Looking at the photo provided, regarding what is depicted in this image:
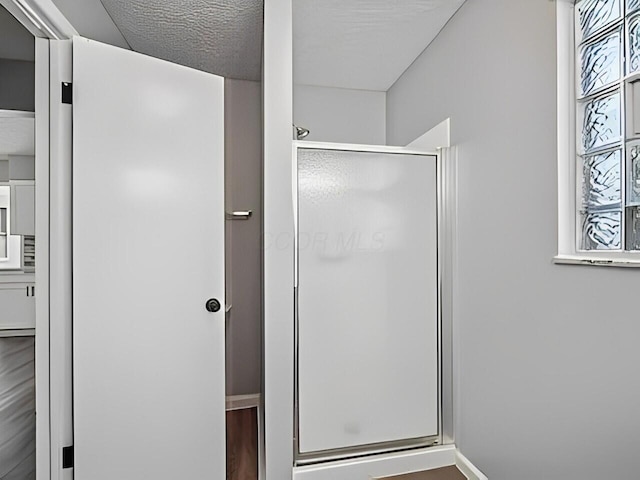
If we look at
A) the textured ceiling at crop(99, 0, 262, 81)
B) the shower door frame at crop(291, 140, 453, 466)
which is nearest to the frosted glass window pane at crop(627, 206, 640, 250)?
the shower door frame at crop(291, 140, 453, 466)

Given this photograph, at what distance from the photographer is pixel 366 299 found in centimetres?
215

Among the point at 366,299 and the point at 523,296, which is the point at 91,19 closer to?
the point at 366,299

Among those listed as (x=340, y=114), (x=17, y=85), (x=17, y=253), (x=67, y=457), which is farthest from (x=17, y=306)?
(x=340, y=114)

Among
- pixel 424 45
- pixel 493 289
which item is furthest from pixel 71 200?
pixel 424 45

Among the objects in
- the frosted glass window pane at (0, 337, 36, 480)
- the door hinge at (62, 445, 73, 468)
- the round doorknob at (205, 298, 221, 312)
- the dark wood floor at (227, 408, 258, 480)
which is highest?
the round doorknob at (205, 298, 221, 312)

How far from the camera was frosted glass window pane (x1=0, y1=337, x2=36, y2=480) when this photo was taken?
5.08ft

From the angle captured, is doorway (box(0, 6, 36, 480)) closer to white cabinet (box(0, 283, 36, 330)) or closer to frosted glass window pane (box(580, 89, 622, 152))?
white cabinet (box(0, 283, 36, 330))

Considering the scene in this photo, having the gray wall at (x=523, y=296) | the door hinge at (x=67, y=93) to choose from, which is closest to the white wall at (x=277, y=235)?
the door hinge at (x=67, y=93)

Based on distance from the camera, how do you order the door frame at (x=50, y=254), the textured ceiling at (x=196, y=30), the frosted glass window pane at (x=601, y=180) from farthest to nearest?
the textured ceiling at (x=196, y=30)
the door frame at (x=50, y=254)
the frosted glass window pane at (x=601, y=180)

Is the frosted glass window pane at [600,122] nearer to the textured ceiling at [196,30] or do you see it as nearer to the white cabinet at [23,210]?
the textured ceiling at [196,30]

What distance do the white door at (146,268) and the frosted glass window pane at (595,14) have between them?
57.4 inches

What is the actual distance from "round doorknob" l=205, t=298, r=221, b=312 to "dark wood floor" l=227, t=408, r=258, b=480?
3.10 ft

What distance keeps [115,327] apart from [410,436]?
1552 millimetres

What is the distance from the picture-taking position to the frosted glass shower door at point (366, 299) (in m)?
2.07
